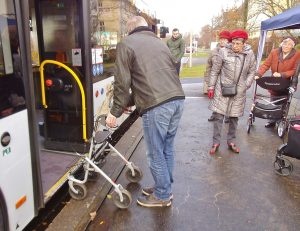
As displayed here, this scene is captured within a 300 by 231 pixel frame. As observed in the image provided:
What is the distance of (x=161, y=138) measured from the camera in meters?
3.11

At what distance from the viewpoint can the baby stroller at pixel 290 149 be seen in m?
3.83

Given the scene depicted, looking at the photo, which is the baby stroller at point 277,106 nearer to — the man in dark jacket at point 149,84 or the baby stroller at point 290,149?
the baby stroller at point 290,149

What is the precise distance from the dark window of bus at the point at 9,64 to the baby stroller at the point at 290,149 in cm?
318

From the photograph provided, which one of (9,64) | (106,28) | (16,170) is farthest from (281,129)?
(9,64)

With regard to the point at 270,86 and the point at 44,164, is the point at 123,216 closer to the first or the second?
the point at 44,164

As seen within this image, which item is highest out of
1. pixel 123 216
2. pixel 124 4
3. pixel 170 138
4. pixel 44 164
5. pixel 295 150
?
pixel 124 4

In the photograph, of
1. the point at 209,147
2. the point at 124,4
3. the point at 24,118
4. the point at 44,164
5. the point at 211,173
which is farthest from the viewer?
the point at 209,147

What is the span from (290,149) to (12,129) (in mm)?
3264

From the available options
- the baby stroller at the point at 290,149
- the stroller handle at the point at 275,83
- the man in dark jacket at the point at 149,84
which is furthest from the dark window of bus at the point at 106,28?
the stroller handle at the point at 275,83

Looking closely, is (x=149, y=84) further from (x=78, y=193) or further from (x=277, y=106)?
(x=277, y=106)

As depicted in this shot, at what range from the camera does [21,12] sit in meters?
2.36

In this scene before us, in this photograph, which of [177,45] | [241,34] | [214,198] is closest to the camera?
[214,198]

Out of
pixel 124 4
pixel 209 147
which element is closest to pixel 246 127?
pixel 209 147

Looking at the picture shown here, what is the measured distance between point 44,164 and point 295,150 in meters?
3.20
